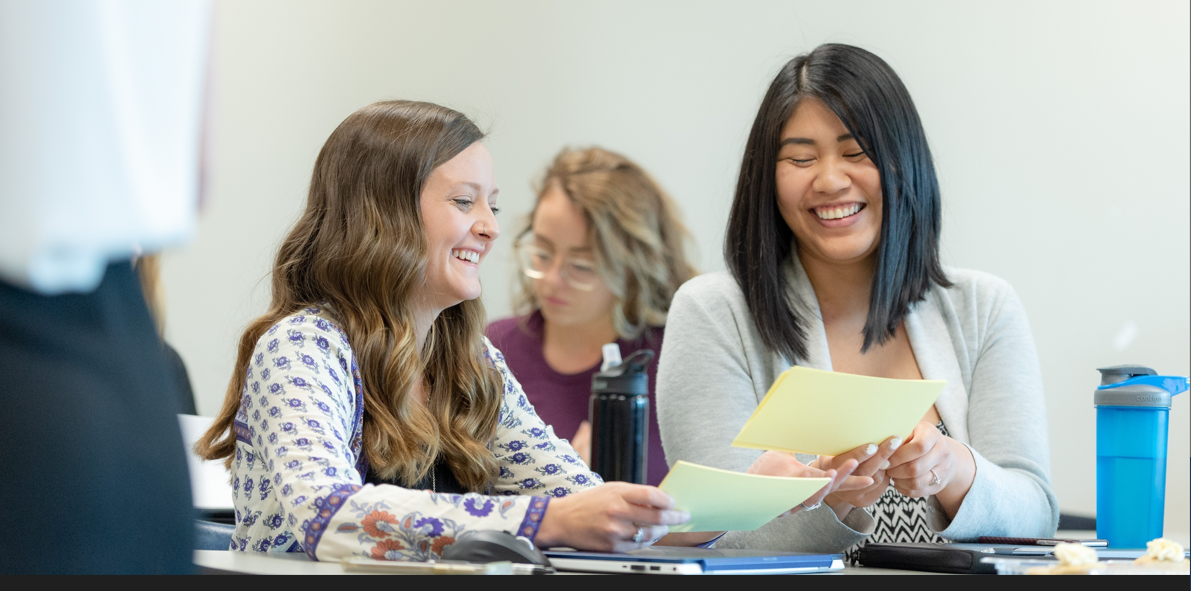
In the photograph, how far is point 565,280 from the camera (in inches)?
94.9

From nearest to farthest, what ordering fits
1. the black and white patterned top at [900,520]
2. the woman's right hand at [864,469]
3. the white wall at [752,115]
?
1. the woman's right hand at [864,469]
2. the black and white patterned top at [900,520]
3. the white wall at [752,115]

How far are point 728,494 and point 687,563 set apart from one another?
0.11 m

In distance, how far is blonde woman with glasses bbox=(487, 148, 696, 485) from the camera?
94.3 inches

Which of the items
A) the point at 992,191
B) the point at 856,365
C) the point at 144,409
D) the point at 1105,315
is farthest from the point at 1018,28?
the point at 144,409

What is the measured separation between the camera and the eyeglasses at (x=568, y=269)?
7.89 ft

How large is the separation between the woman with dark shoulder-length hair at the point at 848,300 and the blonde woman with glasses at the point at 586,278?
90 cm

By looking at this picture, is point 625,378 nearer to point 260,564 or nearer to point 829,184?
point 829,184

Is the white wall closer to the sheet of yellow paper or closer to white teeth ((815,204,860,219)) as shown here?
white teeth ((815,204,860,219))

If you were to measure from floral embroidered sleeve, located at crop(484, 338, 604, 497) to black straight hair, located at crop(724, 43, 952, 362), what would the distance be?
35 centimetres

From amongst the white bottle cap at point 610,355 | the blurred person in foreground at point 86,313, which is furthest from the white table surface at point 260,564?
the white bottle cap at point 610,355

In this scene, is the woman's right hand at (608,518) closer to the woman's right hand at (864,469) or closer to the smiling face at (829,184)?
the woman's right hand at (864,469)

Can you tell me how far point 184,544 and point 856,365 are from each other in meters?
1.05

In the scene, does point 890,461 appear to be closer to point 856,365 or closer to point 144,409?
point 856,365

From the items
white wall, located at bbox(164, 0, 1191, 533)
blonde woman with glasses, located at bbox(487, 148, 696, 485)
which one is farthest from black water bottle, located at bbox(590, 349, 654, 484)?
white wall, located at bbox(164, 0, 1191, 533)
